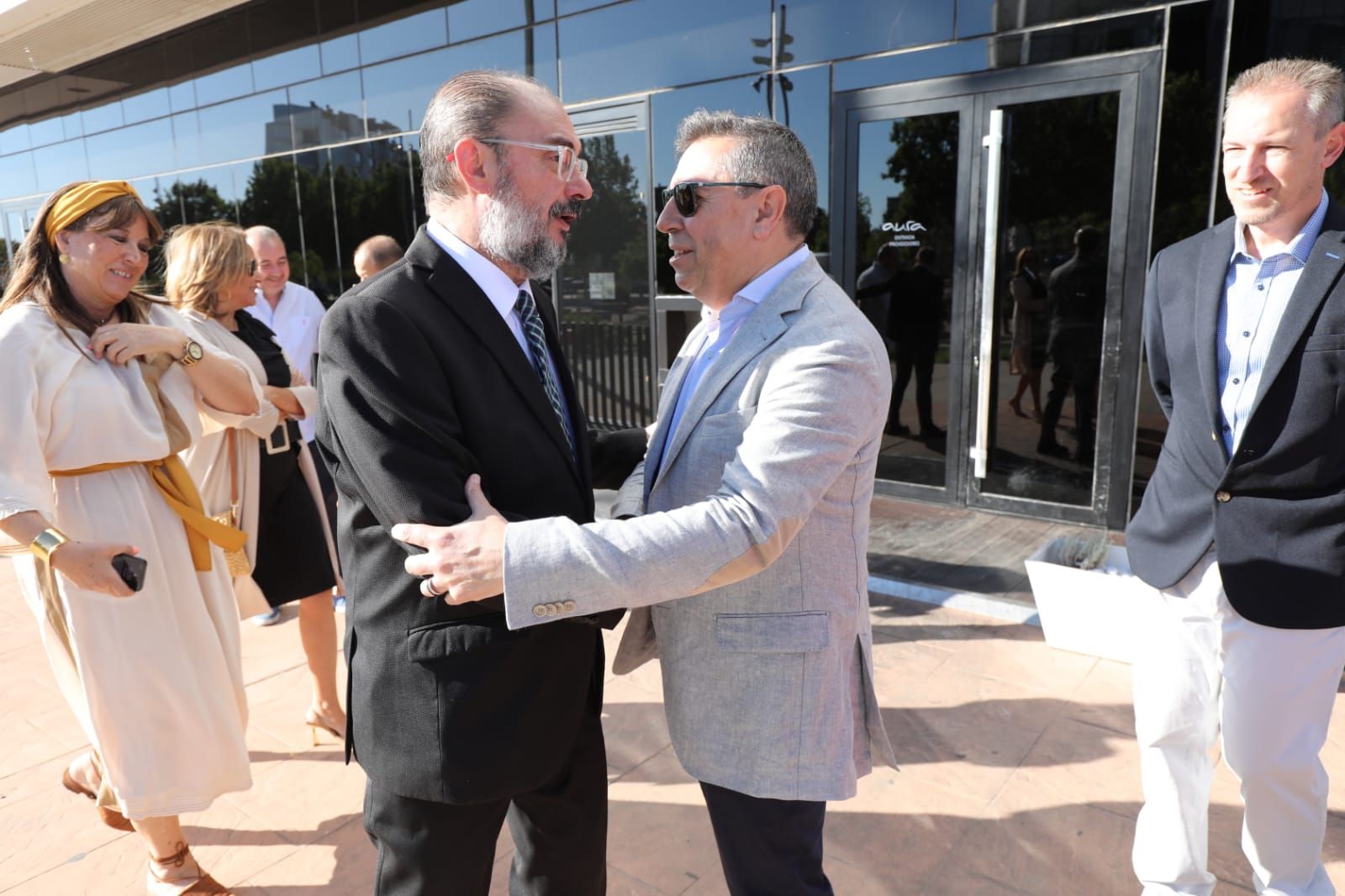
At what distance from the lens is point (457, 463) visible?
1488mm

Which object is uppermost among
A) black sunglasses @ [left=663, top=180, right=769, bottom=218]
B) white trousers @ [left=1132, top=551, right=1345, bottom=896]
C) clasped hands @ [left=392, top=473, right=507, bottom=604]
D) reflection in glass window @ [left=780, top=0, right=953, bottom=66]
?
reflection in glass window @ [left=780, top=0, right=953, bottom=66]

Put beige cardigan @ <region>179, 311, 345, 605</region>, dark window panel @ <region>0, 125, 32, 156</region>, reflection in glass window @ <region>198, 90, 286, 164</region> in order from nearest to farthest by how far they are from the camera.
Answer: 1. beige cardigan @ <region>179, 311, 345, 605</region>
2. reflection in glass window @ <region>198, 90, 286, 164</region>
3. dark window panel @ <region>0, 125, 32, 156</region>

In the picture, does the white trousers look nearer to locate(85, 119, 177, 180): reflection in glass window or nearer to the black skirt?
the black skirt

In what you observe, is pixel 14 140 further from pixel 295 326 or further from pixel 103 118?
pixel 295 326

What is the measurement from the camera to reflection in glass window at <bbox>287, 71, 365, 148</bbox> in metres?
8.98

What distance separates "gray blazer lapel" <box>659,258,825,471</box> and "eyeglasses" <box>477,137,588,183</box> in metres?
Answer: 0.45

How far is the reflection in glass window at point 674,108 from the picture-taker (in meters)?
6.30

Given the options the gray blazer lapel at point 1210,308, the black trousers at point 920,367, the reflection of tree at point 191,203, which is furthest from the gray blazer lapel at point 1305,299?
the reflection of tree at point 191,203

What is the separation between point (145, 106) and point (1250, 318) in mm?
13362

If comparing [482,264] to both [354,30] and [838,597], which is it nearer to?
[838,597]

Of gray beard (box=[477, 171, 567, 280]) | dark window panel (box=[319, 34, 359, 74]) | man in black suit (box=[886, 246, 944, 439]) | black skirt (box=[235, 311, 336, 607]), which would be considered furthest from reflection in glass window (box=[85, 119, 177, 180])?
gray beard (box=[477, 171, 567, 280])

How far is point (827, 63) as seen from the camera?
598 centimetres

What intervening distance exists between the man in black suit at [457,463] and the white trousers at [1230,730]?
152 centimetres

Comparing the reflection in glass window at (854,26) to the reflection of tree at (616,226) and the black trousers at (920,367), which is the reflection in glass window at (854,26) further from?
the black trousers at (920,367)
